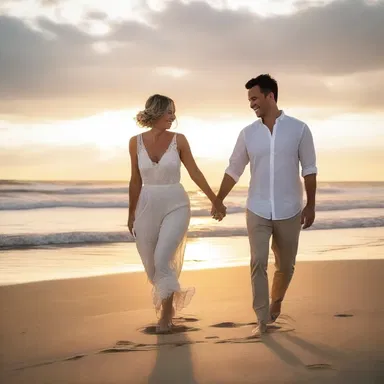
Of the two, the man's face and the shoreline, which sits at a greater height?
the man's face

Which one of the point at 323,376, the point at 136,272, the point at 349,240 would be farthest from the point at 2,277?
the point at 349,240

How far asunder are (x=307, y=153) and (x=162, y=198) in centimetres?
134

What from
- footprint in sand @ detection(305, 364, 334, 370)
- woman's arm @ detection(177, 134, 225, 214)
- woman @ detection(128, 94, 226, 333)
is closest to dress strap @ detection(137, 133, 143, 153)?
woman @ detection(128, 94, 226, 333)

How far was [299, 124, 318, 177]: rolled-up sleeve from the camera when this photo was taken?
6.36m

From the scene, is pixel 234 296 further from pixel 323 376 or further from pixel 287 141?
pixel 323 376

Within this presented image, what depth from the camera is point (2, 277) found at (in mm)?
10219

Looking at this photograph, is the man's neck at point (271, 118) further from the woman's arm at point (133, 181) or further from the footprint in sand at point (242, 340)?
the footprint in sand at point (242, 340)

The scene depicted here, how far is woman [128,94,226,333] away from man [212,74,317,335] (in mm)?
625

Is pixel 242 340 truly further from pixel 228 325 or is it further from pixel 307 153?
pixel 307 153

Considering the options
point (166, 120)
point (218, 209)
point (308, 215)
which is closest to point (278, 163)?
point (308, 215)

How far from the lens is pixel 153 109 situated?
265 inches

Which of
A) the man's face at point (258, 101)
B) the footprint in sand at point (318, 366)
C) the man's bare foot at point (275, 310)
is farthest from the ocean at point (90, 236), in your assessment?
the footprint in sand at point (318, 366)

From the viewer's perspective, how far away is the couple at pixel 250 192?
6340mm

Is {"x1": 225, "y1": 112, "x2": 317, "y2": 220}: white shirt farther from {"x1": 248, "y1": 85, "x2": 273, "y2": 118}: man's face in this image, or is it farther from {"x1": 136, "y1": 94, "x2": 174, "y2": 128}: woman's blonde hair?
{"x1": 136, "y1": 94, "x2": 174, "y2": 128}: woman's blonde hair
